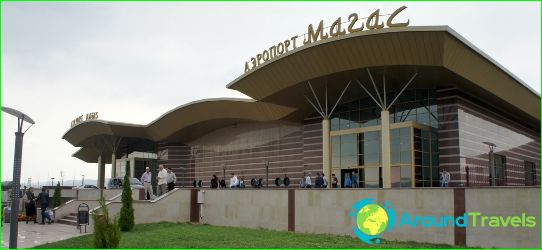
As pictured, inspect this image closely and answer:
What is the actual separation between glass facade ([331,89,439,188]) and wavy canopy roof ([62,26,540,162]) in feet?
3.95

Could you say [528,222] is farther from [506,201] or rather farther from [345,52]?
[345,52]

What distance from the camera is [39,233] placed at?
67.9 ft

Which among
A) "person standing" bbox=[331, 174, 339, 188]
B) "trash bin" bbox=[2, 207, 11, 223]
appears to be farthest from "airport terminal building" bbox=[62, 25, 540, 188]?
"trash bin" bbox=[2, 207, 11, 223]

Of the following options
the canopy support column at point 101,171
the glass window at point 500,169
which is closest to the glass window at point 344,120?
the glass window at point 500,169

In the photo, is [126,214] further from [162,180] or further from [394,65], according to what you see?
[394,65]

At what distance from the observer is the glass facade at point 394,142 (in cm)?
2670

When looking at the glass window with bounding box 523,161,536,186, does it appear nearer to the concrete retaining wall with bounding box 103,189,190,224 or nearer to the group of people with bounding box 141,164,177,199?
the concrete retaining wall with bounding box 103,189,190,224

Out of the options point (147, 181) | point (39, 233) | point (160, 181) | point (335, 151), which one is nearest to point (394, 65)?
point (335, 151)

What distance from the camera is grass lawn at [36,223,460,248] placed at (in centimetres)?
1581

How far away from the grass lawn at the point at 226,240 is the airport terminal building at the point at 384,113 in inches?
321

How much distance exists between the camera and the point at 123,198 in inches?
816

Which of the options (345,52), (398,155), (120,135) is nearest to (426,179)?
(398,155)

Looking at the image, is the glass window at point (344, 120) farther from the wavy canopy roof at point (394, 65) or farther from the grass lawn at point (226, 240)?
the grass lawn at point (226, 240)

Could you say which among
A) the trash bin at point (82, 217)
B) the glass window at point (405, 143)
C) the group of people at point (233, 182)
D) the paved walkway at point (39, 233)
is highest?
the glass window at point (405, 143)
